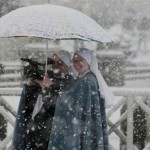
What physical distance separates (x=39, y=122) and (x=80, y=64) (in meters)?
0.76

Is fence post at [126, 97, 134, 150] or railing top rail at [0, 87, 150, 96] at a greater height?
railing top rail at [0, 87, 150, 96]

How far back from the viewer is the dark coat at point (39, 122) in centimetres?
497

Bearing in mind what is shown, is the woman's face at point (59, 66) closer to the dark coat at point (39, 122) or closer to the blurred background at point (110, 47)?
the dark coat at point (39, 122)

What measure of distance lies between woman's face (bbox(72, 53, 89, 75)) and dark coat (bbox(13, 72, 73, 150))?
13cm

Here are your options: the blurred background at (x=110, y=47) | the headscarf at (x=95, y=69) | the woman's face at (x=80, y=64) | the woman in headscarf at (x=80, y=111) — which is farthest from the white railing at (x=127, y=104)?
the blurred background at (x=110, y=47)

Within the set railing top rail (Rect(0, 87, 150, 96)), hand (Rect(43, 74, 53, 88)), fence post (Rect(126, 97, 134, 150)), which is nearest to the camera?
hand (Rect(43, 74, 53, 88))

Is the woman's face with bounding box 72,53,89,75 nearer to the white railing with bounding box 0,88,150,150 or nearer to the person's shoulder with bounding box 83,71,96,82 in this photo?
the person's shoulder with bounding box 83,71,96,82

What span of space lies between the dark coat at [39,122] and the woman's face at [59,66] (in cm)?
7

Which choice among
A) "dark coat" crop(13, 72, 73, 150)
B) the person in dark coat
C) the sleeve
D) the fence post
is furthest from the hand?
A: the fence post

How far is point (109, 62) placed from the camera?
1616cm

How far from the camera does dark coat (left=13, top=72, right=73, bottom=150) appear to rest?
4.97m

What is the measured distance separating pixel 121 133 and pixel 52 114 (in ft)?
5.14

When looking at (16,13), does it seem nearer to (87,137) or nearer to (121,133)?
(87,137)

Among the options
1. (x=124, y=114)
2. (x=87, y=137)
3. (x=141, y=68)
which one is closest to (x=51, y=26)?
(x=87, y=137)
